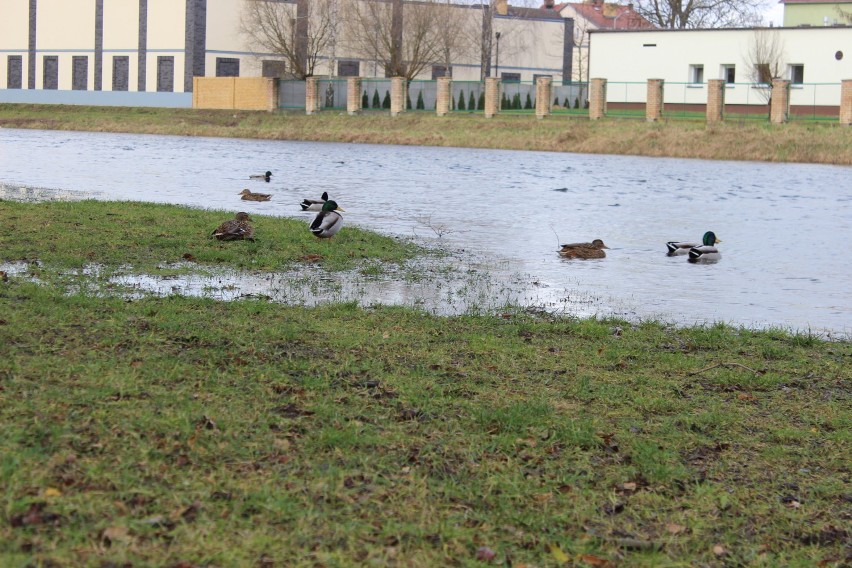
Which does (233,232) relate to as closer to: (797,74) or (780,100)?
(780,100)

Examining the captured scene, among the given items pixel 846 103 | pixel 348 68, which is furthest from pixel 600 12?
pixel 846 103

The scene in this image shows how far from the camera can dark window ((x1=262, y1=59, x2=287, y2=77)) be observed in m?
72.3

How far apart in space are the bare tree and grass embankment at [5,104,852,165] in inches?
312

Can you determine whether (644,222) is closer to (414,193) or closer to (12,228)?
(414,193)

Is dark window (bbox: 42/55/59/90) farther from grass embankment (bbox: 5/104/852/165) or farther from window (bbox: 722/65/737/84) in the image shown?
window (bbox: 722/65/737/84)

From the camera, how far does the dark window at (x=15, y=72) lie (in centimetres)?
7888

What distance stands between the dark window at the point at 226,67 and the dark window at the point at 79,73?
9579 mm

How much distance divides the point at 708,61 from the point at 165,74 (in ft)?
109

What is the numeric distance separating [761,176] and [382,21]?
41953 millimetres

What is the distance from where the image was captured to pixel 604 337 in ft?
28.3

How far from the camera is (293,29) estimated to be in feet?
232

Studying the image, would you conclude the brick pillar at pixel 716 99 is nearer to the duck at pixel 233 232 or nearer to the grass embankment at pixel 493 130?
the grass embankment at pixel 493 130

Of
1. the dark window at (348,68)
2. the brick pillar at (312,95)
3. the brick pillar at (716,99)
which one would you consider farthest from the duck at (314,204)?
the dark window at (348,68)

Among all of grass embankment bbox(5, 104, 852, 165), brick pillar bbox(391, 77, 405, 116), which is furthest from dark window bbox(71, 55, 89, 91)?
brick pillar bbox(391, 77, 405, 116)
